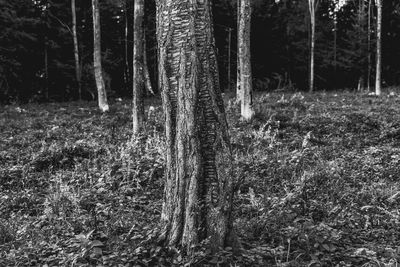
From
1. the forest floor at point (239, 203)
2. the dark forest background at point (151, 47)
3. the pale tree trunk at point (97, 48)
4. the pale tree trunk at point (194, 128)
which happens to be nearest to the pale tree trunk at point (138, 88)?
the forest floor at point (239, 203)

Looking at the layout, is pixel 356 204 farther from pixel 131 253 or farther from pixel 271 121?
pixel 271 121

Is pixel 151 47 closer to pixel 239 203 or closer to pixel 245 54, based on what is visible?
pixel 245 54

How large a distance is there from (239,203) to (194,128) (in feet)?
8.24

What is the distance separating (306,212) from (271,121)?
6.80 metres

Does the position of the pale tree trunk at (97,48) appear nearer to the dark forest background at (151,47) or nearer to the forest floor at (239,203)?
the forest floor at (239,203)

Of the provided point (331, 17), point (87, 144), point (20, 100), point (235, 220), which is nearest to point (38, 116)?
point (87, 144)

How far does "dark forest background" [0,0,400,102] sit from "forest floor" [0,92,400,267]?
17658 mm

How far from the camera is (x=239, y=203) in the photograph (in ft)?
20.4

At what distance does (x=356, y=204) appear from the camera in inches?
243

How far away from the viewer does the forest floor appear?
432 centimetres

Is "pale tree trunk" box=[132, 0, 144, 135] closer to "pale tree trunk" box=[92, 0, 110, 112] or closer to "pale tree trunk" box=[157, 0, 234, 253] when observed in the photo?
"pale tree trunk" box=[92, 0, 110, 112]

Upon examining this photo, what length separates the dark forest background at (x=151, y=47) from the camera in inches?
1043

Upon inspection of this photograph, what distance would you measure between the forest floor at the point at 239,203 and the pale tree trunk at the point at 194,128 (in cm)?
30

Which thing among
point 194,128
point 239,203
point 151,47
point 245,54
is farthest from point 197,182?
point 151,47
